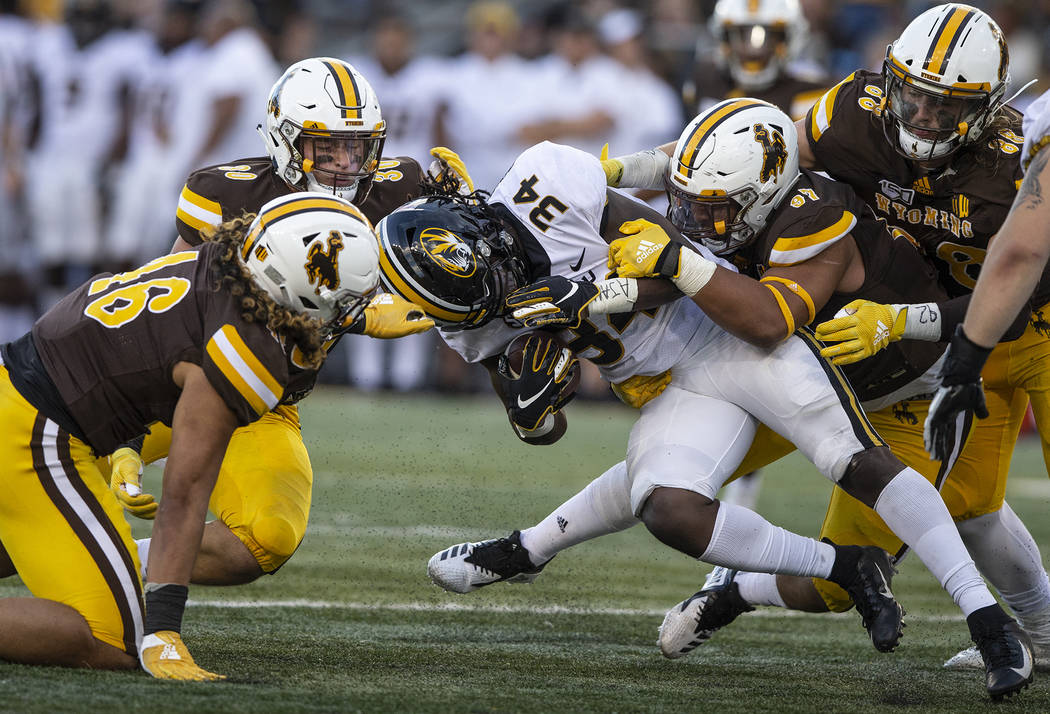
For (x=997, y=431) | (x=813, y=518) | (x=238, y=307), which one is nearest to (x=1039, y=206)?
(x=997, y=431)

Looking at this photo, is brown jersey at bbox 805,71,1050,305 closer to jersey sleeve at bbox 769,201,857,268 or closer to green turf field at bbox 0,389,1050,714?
jersey sleeve at bbox 769,201,857,268

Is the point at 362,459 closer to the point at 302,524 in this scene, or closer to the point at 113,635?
the point at 302,524

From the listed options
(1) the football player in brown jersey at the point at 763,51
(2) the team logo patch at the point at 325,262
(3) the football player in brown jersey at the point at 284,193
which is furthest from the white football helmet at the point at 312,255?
(1) the football player in brown jersey at the point at 763,51

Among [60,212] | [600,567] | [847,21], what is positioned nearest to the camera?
[600,567]

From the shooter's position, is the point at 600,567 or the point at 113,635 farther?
the point at 600,567

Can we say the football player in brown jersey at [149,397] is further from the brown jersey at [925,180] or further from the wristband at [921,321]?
the brown jersey at [925,180]

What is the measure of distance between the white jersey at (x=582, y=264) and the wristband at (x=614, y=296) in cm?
16

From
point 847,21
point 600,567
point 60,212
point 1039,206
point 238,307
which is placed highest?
point 1039,206

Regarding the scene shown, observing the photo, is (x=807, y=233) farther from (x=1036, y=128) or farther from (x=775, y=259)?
(x=1036, y=128)

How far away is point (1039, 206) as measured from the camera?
134 inches

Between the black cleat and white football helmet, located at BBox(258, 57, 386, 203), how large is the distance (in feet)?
6.97

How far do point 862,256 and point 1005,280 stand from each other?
705 mm

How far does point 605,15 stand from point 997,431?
307 inches

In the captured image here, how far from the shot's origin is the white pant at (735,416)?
387cm
